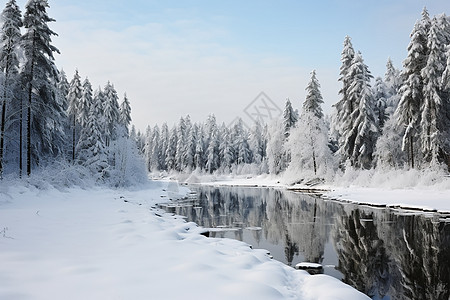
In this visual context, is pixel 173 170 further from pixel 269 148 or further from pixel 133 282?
pixel 133 282

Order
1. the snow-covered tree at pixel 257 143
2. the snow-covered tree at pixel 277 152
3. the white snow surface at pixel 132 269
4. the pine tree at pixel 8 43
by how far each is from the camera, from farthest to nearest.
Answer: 1. the snow-covered tree at pixel 257 143
2. the snow-covered tree at pixel 277 152
3. the pine tree at pixel 8 43
4. the white snow surface at pixel 132 269

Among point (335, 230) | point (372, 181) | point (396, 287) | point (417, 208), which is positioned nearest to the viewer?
point (396, 287)

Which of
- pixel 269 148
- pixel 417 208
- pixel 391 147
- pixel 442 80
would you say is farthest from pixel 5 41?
pixel 269 148

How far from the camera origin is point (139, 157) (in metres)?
43.4

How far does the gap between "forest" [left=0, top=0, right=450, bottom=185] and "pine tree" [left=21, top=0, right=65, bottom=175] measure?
75 mm

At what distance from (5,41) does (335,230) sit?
25.5 meters

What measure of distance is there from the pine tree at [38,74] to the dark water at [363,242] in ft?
51.2

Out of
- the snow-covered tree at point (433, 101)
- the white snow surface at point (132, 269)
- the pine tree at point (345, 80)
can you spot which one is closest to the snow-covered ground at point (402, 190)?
the snow-covered tree at point (433, 101)

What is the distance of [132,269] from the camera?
644 centimetres

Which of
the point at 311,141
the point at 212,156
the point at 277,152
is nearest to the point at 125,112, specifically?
the point at 212,156

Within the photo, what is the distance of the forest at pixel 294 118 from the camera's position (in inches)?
1019

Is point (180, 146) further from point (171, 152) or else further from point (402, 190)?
point (402, 190)

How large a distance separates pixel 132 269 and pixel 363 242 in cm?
963

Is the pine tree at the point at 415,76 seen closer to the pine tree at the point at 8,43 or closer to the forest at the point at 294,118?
the forest at the point at 294,118
